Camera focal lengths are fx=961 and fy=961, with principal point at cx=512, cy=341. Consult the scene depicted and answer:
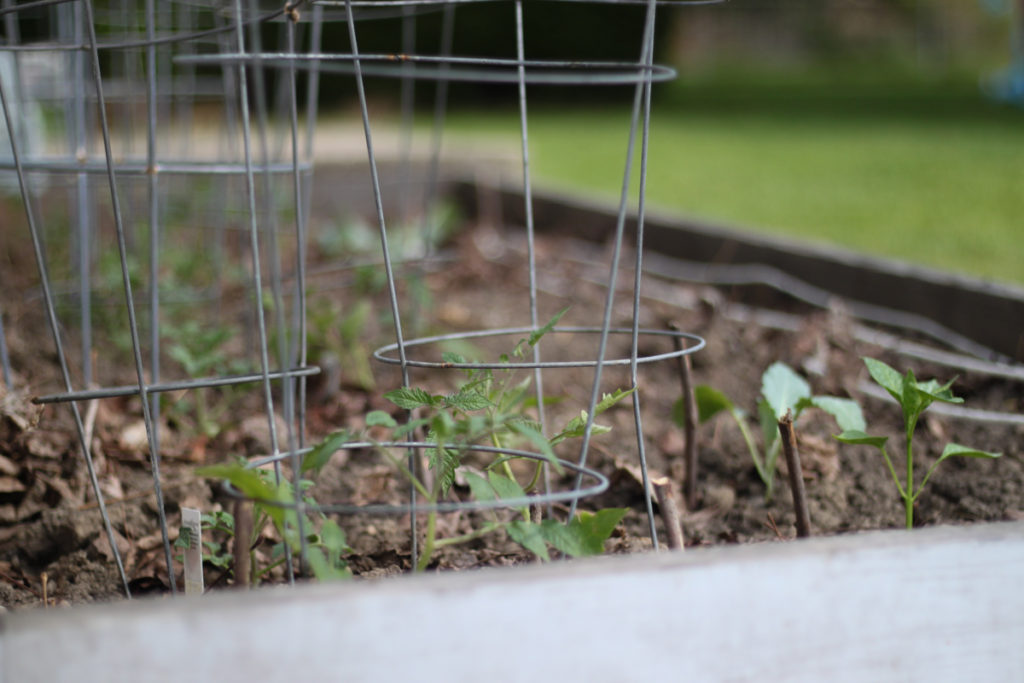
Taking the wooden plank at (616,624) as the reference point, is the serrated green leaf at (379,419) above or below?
above

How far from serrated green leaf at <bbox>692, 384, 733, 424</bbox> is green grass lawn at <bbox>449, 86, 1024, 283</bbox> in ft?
4.73

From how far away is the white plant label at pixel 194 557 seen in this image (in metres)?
1.04

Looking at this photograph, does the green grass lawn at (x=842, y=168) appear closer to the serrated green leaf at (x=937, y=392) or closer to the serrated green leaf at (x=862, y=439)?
the serrated green leaf at (x=937, y=392)

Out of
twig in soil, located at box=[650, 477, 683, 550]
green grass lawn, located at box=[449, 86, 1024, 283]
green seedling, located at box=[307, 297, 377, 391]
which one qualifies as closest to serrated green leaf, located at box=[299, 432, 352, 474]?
twig in soil, located at box=[650, 477, 683, 550]

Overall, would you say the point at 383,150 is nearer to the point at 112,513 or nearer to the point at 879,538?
the point at 112,513

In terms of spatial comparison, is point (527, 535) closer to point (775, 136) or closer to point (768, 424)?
point (768, 424)

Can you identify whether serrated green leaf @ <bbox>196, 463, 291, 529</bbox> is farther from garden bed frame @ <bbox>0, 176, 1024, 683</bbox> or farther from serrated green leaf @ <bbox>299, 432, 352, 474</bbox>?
garden bed frame @ <bbox>0, 176, 1024, 683</bbox>

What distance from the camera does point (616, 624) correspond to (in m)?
0.81

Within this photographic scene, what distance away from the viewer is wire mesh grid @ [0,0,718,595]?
101cm

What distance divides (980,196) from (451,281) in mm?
2163

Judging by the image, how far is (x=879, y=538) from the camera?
866 mm

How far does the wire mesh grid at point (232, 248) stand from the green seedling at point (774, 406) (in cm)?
13

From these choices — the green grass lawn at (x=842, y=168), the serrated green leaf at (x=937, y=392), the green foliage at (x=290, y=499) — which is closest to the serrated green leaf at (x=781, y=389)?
the serrated green leaf at (x=937, y=392)

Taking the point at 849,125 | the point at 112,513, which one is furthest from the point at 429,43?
the point at 112,513
